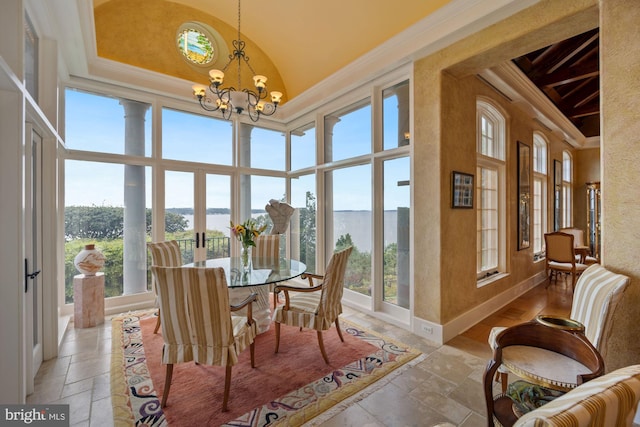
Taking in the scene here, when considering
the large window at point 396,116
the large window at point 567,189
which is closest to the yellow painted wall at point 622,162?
the large window at point 396,116

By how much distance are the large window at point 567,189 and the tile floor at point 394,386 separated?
6.23 m

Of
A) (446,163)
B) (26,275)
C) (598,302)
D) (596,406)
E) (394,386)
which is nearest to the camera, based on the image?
(596,406)

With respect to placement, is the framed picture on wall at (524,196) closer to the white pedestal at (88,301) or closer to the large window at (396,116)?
the large window at (396,116)

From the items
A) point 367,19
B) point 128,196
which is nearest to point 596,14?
point 367,19

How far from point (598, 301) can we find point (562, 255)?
381cm

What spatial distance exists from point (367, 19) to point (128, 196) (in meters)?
4.03

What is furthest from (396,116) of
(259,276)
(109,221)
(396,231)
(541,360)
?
(109,221)

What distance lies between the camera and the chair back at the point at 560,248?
4465 millimetres

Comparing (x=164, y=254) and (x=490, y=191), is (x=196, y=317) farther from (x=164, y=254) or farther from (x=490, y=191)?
(x=490, y=191)

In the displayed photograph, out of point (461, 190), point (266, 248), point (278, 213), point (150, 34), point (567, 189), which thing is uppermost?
point (150, 34)

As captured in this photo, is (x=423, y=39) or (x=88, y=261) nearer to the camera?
(x=423, y=39)

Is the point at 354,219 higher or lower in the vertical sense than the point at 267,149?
lower

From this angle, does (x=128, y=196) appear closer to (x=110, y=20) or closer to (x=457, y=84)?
(x=110, y=20)

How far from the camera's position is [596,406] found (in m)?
0.60
